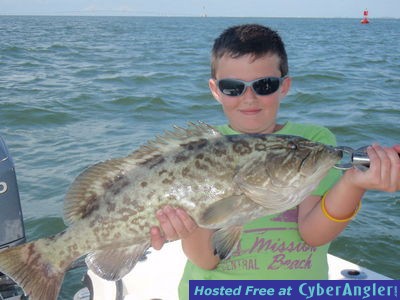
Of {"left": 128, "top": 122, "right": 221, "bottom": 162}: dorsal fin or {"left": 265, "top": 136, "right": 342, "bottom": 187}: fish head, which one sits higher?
{"left": 128, "top": 122, "right": 221, "bottom": 162}: dorsal fin

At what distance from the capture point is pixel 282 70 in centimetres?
361

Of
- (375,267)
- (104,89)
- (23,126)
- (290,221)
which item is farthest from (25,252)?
(104,89)

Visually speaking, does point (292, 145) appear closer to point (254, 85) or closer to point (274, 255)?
point (254, 85)

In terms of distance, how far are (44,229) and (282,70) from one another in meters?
5.00

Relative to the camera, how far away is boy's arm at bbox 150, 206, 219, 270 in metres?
2.86

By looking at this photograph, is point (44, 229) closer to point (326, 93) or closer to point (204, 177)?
point (204, 177)

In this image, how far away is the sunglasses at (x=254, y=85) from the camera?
3.38 m

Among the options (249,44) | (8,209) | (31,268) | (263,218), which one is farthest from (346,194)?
(8,209)

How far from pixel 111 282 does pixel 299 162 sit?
2195 mm

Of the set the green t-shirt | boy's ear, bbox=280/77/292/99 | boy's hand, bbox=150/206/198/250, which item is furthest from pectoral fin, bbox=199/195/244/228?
boy's ear, bbox=280/77/292/99

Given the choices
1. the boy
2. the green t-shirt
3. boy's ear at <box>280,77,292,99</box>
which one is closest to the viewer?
the boy

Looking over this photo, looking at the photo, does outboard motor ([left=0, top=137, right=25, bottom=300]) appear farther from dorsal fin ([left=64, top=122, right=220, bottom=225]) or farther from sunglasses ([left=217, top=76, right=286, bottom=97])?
sunglasses ([left=217, top=76, right=286, bottom=97])

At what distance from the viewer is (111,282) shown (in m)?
4.23

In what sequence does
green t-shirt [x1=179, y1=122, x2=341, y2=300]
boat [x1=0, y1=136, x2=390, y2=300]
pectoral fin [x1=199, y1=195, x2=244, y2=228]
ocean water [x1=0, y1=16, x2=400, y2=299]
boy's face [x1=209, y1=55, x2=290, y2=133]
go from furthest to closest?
ocean water [x1=0, y1=16, x2=400, y2=299] → boat [x1=0, y1=136, x2=390, y2=300] → boy's face [x1=209, y1=55, x2=290, y2=133] → green t-shirt [x1=179, y1=122, x2=341, y2=300] → pectoral fin [x1=199, y1=195, x2=244, y2=228]
